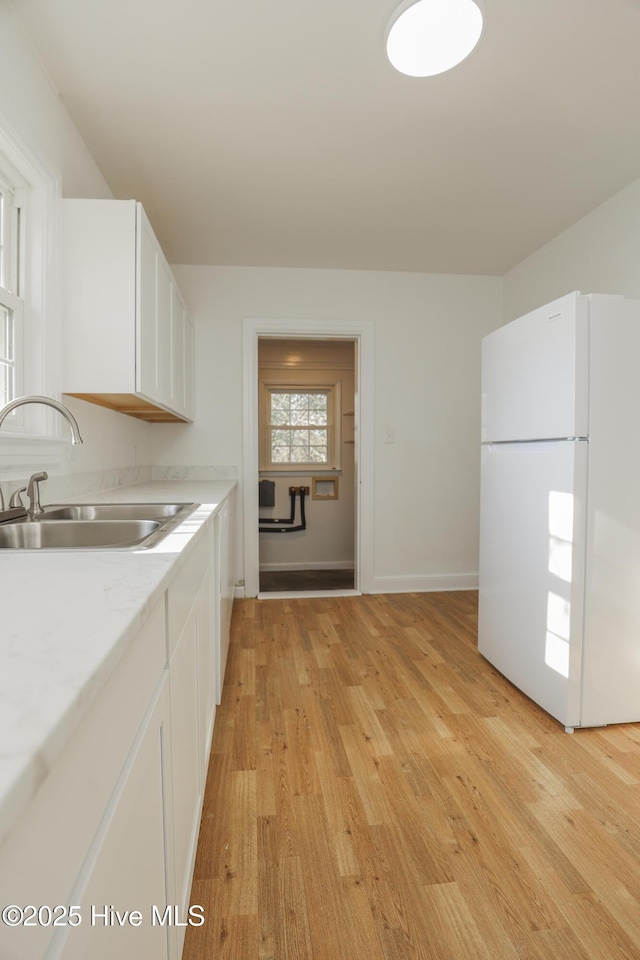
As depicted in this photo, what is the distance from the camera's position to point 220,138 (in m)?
2.32

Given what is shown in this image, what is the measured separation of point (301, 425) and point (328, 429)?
0.29 metres

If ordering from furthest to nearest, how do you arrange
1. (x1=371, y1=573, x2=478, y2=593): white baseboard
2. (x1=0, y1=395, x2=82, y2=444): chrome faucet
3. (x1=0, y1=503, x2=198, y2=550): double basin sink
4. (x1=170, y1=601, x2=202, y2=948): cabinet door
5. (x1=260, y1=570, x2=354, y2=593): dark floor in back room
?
1. (x1=260, y1=570, x2=354, y2=593): dark floor in back room
2. (x1=371, y1=573, x2=478, y2=593): white baseboard
3. (x1=0, y1=503, x2=198, y2=550): double basin sink
4. (x1=0, y1=395, x2=82, y2=444): chrome faucet
5. (x1=170, y1=601, x2=202, y2=948): cabinet door

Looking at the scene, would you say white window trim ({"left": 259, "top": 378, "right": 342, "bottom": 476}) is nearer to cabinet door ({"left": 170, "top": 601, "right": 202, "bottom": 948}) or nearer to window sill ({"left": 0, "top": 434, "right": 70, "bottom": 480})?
window sill ({"left": 0, "top": 434, "right": 70, "bottom": 480})

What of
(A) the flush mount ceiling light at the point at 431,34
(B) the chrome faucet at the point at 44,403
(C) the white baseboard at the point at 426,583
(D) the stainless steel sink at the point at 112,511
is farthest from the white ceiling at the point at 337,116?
(C) the white baseboard at the point at 426,583

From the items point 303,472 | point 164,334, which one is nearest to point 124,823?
point 164,334

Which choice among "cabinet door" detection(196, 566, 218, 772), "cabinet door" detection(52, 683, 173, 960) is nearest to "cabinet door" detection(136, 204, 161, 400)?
"cabinet door" detection(196, 566, 218, 772)

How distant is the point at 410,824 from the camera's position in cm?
152

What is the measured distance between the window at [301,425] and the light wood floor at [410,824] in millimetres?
3176

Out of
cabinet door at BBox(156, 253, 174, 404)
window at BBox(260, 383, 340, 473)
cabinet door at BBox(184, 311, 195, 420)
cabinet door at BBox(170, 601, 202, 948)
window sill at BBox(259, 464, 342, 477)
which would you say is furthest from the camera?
window at BBox(260, 383, 340, 473)

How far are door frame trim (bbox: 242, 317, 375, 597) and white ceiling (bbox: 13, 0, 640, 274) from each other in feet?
2.25

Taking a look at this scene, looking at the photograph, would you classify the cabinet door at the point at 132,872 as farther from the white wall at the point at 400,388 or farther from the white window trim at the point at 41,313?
the white wall at the point at 400,388

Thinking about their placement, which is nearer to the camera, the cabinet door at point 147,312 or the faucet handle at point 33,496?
the faucet handle at point 33,496

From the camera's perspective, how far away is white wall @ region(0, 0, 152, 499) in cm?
163

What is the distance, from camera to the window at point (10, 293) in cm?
181
